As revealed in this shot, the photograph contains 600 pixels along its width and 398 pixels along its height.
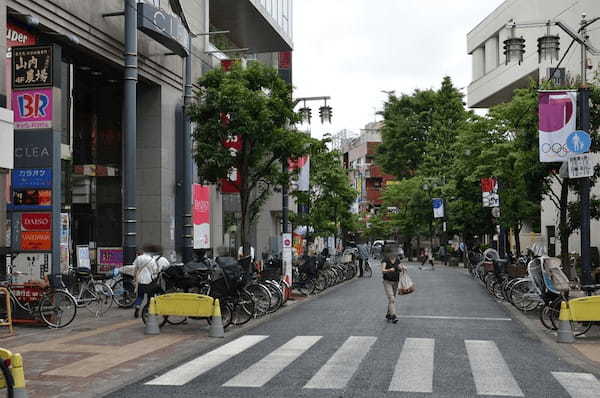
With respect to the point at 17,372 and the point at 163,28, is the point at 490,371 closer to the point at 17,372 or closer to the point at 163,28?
the point at 17,372

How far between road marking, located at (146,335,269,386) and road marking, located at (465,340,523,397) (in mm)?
Answer: 3514

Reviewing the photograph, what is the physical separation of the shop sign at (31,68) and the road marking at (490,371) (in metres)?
10.7

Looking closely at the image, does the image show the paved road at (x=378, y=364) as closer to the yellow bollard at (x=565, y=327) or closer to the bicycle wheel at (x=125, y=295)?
the yellow bollard at (x=565, y=327)

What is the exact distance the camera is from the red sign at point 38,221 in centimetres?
1609

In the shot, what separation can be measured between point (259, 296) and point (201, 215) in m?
12.2

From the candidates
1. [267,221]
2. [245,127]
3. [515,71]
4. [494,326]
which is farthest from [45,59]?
[515,71]

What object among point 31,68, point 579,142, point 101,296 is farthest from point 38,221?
point 579,142

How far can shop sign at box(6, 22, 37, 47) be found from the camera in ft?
57.3

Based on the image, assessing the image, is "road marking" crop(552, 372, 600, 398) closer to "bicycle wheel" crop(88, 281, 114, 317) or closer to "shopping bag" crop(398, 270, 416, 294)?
"shopping bag" crop(398, 270, 416, 294)

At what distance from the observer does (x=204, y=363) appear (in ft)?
33.5

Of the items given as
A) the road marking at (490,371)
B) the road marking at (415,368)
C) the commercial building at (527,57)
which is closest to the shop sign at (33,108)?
the road marking at (415,368)

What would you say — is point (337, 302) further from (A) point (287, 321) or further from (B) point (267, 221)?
(B) point (267, 221)

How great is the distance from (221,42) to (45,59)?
686 inches

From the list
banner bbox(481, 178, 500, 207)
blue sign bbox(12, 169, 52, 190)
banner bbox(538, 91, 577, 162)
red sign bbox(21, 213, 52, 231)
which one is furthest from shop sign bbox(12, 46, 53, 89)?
banner bbox(481, 178, 500, 207)
